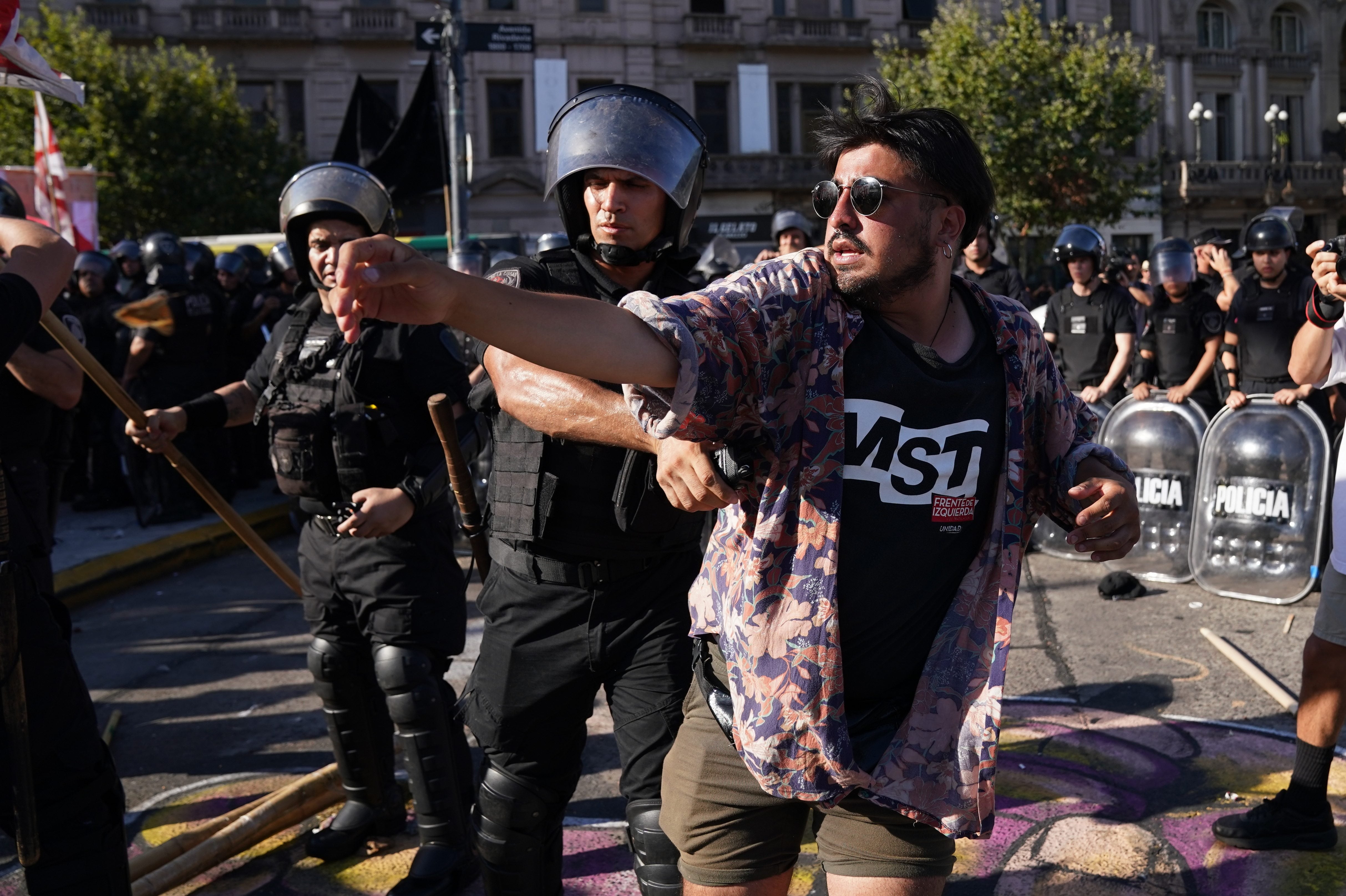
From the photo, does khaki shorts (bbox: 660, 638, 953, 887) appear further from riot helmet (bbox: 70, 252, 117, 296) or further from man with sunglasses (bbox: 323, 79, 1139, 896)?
riot helmet (bbox: 70, 252, 117, 296)

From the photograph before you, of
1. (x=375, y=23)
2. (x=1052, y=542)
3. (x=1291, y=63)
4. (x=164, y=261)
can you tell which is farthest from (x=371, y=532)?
(x=1291, y=63)

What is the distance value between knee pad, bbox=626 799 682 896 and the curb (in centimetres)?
490

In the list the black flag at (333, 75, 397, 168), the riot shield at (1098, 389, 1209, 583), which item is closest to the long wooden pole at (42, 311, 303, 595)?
the riot shield at (1098, 389, 1209, 583)

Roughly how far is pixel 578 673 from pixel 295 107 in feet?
103

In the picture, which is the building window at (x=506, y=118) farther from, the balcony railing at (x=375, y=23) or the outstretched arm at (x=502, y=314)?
the outstretched arm at (x=502, y=314)

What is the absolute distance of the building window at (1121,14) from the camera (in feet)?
119

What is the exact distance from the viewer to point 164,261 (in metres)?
10.1

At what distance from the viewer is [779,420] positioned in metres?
1.97

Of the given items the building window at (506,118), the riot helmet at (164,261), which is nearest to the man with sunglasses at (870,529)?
the riot helmet at (164,261)

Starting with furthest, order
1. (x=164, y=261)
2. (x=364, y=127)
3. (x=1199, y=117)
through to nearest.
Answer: (x=1199, y=117) → (x=364, y=127) → (x=164, y=261)

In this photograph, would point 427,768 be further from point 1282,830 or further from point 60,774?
point 1282,830

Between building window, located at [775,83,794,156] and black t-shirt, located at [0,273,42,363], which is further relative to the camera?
building window, located at [775,83,794,156]

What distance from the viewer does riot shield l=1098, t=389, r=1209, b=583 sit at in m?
7.25

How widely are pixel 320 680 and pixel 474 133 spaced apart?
2944 cm
